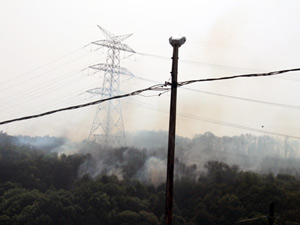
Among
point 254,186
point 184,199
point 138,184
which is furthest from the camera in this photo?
point 138,184

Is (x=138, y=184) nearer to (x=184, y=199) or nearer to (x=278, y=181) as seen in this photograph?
(x=184, y=199)

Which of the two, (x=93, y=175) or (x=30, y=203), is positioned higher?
(x=93, y=175)

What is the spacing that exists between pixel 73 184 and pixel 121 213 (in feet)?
55.3

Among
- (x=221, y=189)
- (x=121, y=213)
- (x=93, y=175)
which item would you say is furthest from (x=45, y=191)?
(x=221, y=189)

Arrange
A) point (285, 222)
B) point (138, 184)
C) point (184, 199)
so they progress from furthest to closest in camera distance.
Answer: point (138, 184) → point (184, 199) → point (285, 222)

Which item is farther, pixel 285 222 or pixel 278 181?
pixel 278 181

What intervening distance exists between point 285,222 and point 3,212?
49.6 meters

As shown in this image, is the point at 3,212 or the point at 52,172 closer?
the point at 3,212

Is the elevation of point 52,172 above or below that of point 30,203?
above

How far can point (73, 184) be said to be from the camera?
8156 cm

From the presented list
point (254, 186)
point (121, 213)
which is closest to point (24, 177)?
point (121, 213)

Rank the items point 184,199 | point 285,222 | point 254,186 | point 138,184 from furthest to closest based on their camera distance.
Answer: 1. point 138,184
2. point 184,199
3. point 254,186
4. point 285,222

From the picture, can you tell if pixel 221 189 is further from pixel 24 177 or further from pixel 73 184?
pixel 24 177

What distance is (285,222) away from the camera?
5934 cm
